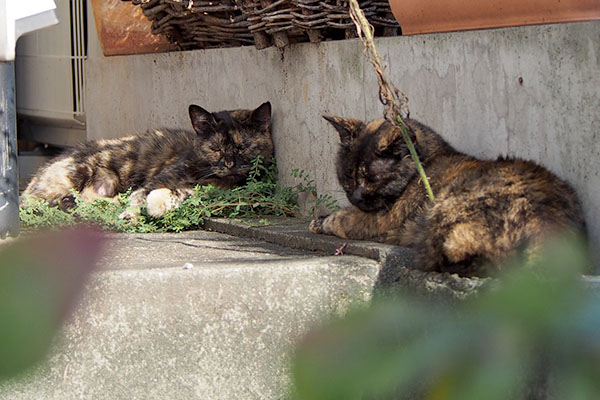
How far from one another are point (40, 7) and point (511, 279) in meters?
2.53

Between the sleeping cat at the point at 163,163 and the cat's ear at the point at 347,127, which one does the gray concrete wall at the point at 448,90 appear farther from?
the cat's ear at the point at 347,127

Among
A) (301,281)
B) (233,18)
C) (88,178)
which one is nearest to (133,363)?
(301,281)

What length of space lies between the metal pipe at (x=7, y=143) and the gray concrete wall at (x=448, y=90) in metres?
1.82

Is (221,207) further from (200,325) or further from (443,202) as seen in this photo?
(443,202)

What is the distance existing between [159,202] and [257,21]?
1.32 m

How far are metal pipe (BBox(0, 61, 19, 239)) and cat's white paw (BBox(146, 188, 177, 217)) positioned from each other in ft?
4.61

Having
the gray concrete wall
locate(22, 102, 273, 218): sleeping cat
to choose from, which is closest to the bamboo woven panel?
the gray concrete wall

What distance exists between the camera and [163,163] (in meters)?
6.00

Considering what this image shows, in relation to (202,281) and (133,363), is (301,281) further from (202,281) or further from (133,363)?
(133,363)

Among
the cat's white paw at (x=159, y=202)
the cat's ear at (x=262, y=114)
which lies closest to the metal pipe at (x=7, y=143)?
the cat's white paw at (x=159, y=202)

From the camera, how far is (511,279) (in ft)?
1.73

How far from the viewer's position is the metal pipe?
3449mm

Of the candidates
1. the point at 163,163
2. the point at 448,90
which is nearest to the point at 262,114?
the point at 163,163

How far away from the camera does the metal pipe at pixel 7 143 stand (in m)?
3.45
